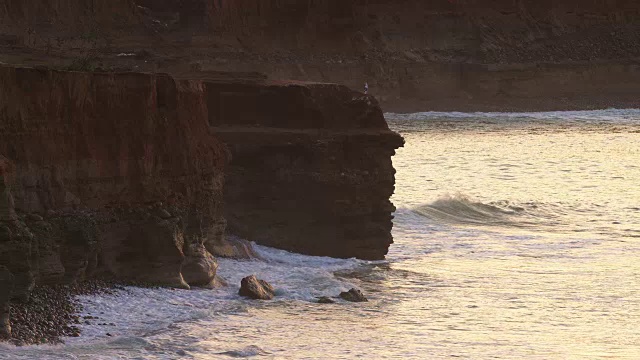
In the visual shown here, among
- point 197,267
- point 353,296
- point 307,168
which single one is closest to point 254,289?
point 197,267

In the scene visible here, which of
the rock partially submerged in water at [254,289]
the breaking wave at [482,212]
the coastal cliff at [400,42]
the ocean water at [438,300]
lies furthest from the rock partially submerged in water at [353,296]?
the coastal cliff at [400,42]

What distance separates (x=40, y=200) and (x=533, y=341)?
4366 millimetres

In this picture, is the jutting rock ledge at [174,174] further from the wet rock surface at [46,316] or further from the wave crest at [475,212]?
the wave crest at [475,212]

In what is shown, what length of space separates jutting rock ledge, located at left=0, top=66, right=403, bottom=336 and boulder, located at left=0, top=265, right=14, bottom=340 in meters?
0.02

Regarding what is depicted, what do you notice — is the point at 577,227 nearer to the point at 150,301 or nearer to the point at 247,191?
the point at 247,191

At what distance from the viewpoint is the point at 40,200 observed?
13273 millimetres

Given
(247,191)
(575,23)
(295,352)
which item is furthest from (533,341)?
(575,23)

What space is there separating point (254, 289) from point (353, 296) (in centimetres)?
103

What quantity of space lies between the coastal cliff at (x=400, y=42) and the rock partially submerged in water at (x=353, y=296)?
47.2m

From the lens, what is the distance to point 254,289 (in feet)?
49.2

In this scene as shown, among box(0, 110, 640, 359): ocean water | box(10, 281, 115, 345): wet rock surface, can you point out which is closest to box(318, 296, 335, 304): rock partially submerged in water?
box(0, 110, 640, 359): ocean water

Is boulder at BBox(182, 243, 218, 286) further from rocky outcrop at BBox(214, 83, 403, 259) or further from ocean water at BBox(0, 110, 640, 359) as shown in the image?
rocky outcrop at BBox(214, 83, 403, 259)

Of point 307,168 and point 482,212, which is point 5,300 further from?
point 482,212

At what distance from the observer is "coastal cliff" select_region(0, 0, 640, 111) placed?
68.9 meters
